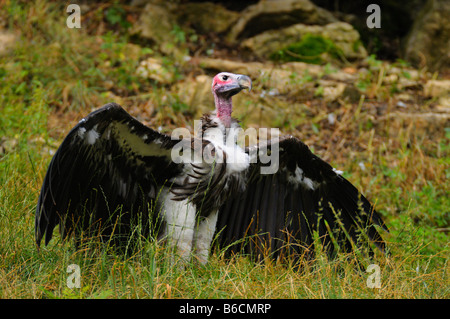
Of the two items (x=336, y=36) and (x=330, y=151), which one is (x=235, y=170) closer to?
(x=330, y=151)

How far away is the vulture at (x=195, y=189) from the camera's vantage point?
326 centimetres

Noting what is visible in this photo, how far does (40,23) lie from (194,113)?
261cm

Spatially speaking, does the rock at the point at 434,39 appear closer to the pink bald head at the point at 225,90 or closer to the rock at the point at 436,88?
the rock at the point at 436,88

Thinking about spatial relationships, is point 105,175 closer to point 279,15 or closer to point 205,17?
point 279,15

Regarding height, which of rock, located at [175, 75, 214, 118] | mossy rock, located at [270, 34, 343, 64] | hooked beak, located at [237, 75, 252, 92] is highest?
mossy rock, located at [270, 34, 343, 64]

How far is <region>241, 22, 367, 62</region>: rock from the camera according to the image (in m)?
7.52

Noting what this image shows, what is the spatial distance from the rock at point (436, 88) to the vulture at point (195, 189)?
359cm

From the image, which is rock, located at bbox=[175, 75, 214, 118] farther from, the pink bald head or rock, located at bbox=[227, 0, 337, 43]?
the pink bald head

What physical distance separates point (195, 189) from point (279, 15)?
15.8ft

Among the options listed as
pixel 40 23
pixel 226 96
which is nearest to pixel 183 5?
→ pixel 40 23

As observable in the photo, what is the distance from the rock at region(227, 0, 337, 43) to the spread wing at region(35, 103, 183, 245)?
4.75 meters

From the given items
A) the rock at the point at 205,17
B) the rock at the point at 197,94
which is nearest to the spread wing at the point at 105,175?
the rock at the point at 197,94

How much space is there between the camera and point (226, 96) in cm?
373

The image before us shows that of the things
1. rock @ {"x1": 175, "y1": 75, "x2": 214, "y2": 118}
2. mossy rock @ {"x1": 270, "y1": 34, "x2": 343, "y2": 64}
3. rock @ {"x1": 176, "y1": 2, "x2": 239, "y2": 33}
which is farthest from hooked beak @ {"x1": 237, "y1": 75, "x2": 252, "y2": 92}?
rock @ {"x1": 176, "y1": 2, "x2": 239, "y2": 33}
